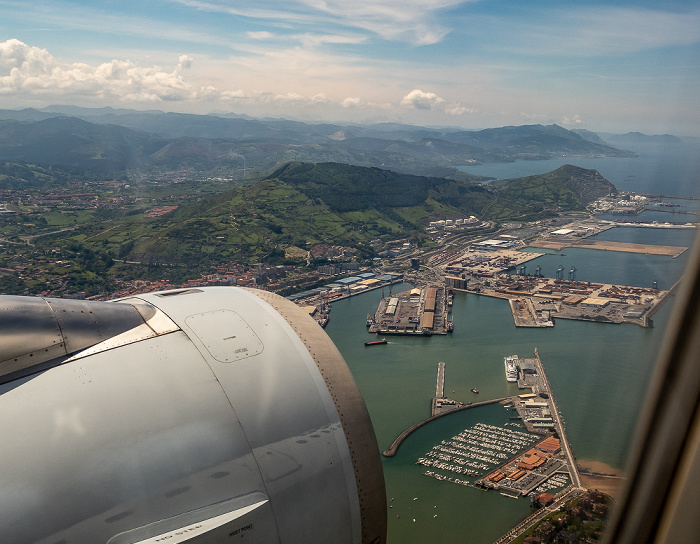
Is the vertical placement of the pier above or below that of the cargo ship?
below

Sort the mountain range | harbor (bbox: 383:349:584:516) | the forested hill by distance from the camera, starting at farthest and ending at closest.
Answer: the mountain range < the forested hill < harbor (bbox: 383:349:584:516)

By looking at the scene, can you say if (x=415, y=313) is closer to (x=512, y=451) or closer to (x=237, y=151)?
(x=512, y=451)

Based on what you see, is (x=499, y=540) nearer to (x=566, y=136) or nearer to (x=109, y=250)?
(x=109, y=250)

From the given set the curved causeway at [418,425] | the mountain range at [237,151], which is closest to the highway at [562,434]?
the curved causeway at [418,425]

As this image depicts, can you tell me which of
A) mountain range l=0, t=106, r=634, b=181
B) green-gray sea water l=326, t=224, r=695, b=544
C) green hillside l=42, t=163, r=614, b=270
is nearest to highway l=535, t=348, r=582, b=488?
green-gray sea water l=326, t=224, r=695, b=544

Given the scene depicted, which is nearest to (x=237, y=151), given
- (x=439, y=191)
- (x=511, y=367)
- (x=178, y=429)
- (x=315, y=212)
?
(x=439, y=191)

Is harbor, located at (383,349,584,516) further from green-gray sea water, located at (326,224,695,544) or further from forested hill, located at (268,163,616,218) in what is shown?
forested hill, located at (268,163,616,218)
